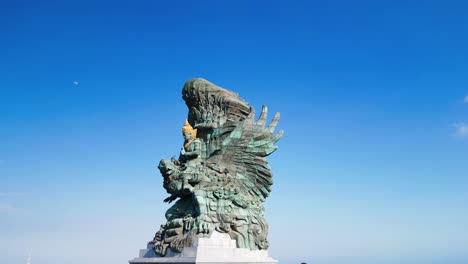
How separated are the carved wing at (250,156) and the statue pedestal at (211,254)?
2734 mm

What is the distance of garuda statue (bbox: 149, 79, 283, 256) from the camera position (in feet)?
67.3

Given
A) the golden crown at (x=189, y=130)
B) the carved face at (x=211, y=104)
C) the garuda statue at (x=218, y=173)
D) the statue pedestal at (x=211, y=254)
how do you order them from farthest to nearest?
the golden crown at (x=189, y=130), the carved face at (x=211, y=104), the garuda statue at (x=218, y=173), the statue pedestal at (x=211, y=254)

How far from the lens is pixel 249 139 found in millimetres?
22781

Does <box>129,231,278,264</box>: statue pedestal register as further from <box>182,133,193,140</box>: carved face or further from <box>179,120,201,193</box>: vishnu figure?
<box>182,133,193,140</box>: carved face

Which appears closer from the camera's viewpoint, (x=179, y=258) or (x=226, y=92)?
(x=179, y=258)

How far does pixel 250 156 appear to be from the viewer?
22.8 m

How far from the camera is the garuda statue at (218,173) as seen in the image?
20500 mm

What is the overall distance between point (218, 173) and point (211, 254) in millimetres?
3674

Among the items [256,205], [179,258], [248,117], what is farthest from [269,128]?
[179,258]

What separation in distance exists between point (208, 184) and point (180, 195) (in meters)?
1.19

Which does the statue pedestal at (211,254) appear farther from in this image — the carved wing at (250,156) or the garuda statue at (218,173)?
the carved wing at (250,156)

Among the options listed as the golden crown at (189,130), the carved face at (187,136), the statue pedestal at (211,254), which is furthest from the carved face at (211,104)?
the statue pedestal at (211,254)

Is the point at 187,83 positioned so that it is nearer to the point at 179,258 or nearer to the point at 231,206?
the point at 231,206

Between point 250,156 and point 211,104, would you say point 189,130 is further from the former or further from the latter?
point 250,156
